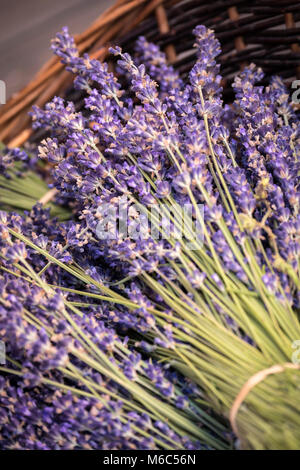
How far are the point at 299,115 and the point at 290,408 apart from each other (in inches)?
29.6

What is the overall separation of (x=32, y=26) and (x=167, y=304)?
5.95 feet

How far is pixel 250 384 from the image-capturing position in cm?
59

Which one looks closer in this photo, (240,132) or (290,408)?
(290,408)

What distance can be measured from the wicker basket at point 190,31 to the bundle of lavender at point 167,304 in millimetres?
415

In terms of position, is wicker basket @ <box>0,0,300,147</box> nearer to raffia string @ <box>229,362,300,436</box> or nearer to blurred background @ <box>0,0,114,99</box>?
raffia string @ <box>229,362,300,436</box>

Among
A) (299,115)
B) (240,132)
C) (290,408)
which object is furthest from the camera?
(299,115)

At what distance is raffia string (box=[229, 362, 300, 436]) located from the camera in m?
0.59

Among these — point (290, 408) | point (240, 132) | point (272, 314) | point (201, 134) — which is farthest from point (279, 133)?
point (290, 408)

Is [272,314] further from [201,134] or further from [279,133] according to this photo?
[279,133]

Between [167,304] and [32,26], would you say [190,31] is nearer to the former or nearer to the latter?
[167,304]

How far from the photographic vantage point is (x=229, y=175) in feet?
2.28

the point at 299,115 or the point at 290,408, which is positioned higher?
the point at 299,115

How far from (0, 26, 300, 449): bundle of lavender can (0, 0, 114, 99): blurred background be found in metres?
1.41

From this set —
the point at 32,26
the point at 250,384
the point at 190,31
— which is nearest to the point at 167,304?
the point at 250,384
